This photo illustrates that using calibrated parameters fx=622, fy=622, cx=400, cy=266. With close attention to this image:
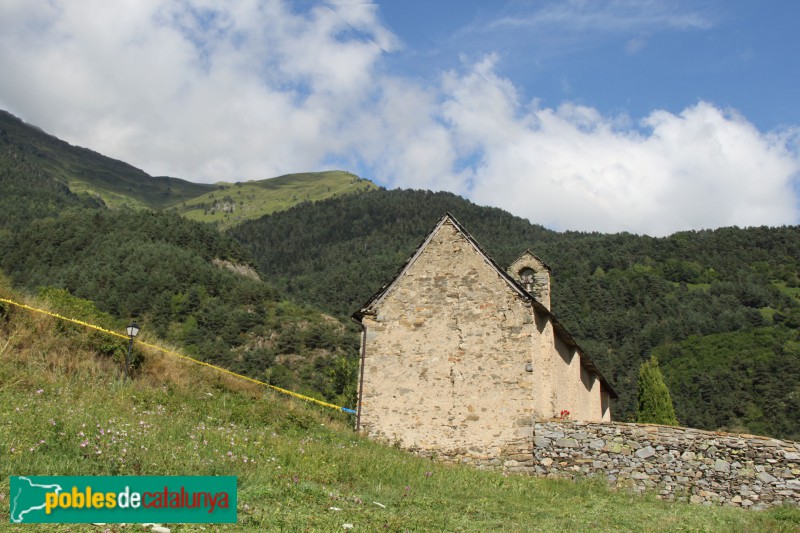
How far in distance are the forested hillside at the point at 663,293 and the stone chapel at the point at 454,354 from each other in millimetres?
8775

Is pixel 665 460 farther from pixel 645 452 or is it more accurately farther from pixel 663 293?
pixel 663 293

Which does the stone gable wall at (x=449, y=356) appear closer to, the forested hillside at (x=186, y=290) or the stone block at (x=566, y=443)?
the stone block at (x=566, y=443)

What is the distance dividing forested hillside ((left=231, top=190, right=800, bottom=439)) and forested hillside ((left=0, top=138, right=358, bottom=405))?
14.0 meters

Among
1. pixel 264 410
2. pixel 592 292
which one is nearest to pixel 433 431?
pixel 264 410

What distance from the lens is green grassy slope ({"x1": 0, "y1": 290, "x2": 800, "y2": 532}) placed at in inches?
306

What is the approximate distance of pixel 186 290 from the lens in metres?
65.6

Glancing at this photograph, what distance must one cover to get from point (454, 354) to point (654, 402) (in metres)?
25.4

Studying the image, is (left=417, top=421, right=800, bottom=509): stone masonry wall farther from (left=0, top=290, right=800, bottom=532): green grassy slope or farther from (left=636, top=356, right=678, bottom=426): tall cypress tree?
(left=636, top=356, right=678, bottom=426): tall cypress tree

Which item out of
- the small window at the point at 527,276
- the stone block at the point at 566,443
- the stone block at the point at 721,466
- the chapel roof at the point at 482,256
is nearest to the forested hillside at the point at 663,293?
the small window at the point at 527,276

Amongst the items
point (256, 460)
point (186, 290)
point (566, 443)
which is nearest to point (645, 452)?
point (566, 443)

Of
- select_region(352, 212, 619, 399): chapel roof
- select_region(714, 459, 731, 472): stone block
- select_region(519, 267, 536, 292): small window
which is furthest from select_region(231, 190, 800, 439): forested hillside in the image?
select_region(714, 459, 731, 472): stone block

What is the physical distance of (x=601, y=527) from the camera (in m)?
9.41

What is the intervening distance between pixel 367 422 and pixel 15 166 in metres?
163

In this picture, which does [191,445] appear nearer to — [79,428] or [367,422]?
[79,428]
